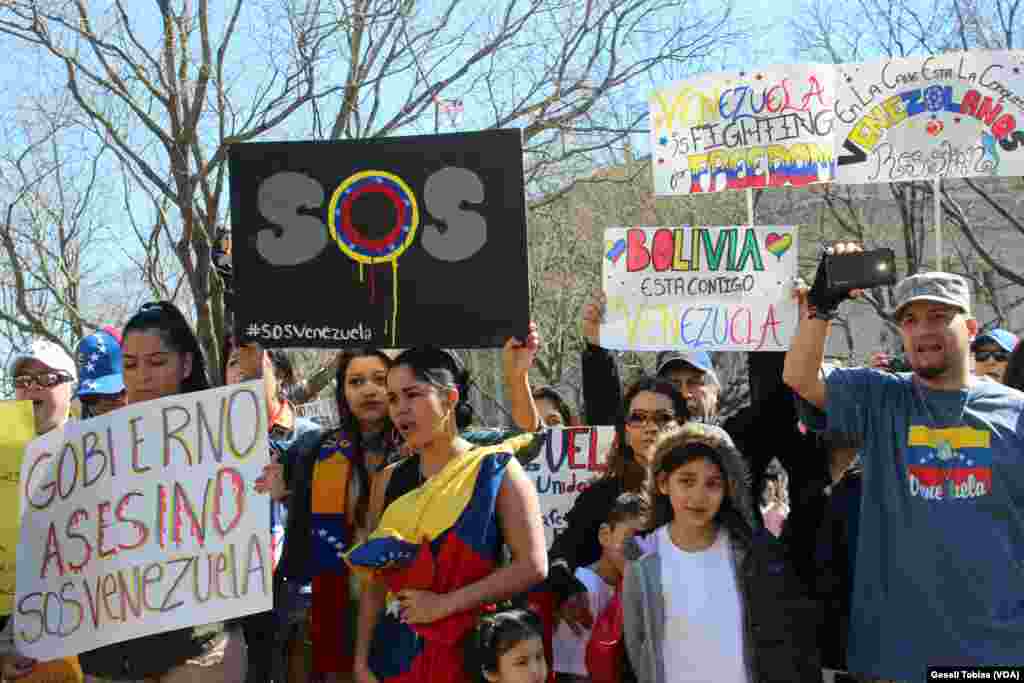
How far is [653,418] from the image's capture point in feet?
13.6

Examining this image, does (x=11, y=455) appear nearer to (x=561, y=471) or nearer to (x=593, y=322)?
(x=561, y=471)

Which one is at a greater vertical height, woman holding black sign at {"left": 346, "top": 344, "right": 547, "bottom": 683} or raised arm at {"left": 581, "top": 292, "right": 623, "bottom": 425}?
raised arm at {"left": 581, "top": 292, "right": 623, "bottom": 425}

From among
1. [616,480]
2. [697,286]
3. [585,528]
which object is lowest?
[585,528]

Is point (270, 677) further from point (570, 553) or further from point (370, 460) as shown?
point (570, 553)

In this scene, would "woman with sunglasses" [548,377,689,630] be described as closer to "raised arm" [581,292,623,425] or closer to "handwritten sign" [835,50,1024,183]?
"raised arm" [581,292,623,425]

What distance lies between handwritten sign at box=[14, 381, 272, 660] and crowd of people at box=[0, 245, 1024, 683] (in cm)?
8

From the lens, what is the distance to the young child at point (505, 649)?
3379 millimetres

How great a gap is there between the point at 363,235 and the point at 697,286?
6.11 ft

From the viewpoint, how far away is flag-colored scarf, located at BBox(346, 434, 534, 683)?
10.8 ft

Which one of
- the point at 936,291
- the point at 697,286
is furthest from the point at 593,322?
the point at 936,291

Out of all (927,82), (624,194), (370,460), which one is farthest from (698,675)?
(624,194)

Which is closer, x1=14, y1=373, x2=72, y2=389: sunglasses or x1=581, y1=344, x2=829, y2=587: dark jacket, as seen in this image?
x1=581, y1=344, x2=829, y2=587: dark jacket

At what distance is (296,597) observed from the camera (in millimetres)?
4113

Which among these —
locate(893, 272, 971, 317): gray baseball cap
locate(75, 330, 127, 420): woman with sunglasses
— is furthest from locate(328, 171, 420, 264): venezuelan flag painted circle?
locate(893, 272, 971, 317): gray baseball cap
